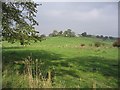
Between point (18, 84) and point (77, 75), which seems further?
point (77, 75)

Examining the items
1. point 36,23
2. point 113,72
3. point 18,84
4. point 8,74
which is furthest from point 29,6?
point 18,84

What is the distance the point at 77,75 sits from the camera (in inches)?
621

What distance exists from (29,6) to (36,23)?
109cm

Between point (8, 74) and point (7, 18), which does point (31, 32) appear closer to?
point (7, 18)

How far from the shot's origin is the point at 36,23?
1795cm

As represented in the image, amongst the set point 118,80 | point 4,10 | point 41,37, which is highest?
point 4,10

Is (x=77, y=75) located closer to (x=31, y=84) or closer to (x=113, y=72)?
(x=113, y=72)

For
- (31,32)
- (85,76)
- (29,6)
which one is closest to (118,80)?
(85,76)

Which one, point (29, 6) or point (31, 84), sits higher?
point (29, 6)

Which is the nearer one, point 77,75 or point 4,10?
point 77,75

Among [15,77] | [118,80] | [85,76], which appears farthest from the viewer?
[85,76]

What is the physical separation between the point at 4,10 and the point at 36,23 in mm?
2073

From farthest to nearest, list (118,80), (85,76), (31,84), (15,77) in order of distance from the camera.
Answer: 1. (85,76)
2. (118,80)
3. (15,77)
4. (31,84)

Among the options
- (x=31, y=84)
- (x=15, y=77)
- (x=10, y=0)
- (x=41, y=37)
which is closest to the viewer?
(x=31, y=84)
